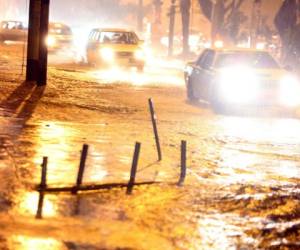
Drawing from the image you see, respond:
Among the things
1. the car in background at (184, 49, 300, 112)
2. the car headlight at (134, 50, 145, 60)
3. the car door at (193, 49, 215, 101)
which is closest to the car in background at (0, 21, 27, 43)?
the car headlight at (134, 50, 145, 60)

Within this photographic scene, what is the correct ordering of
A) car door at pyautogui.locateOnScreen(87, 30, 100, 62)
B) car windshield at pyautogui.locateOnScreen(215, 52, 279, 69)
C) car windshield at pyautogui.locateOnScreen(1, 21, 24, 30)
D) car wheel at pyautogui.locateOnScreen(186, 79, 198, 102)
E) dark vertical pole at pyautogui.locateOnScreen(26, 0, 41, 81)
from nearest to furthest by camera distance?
car windshield at pyautogui.locateOnScreen(215, 52, 279, 69), car wheel at pyautogui.locateOnScreen(186, 79, 198, 102), dark vertical pole at pyautogui.locateOnScreen(26, 0, 41, 81), car door at pyautogui.locateOnScreen(87, 30, 100, 62), car windshield at pyautogui.locateOnScreen(1, 21, 24, 30)

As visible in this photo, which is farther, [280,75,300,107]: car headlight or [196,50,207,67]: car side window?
[196,50,207,67]: car side window

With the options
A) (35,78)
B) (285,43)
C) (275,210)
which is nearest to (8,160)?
(275,210)

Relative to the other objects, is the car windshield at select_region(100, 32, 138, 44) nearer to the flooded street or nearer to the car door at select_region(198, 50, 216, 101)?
the car door at select_region(198, 50, 216, 101)

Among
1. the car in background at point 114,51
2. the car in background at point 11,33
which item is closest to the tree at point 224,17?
the car in background at point 11,33

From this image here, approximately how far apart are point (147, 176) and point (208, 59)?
9160 millimetres

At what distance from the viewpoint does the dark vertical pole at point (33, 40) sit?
19.3 meters

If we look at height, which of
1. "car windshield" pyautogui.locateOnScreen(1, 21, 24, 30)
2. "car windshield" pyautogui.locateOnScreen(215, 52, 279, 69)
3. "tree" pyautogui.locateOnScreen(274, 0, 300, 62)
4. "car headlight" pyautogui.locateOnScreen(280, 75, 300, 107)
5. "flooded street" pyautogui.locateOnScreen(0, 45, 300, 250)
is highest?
"tree" pyautogui.locateOnScreen(274, 0, 300, 62)

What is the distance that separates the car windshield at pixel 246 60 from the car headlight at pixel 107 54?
1013 centimetres

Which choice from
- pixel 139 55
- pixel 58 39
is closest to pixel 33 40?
pixel 139 55

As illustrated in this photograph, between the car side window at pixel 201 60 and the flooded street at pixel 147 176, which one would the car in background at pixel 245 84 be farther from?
the car side window at pixel 201 60

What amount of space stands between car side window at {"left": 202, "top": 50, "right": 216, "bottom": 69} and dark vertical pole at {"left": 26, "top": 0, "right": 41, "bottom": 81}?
4.37 m

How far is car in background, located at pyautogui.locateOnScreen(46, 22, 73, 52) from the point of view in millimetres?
36844

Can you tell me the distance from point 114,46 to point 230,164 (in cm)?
1733
